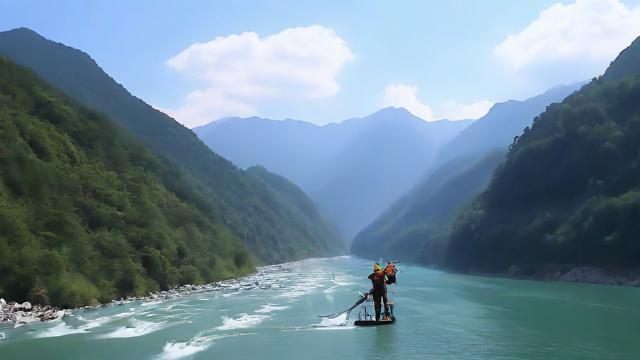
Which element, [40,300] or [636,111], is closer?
[40,300]

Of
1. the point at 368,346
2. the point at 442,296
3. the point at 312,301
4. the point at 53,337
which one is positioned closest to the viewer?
the point at 368,346

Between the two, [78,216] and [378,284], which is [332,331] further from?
[78,216]

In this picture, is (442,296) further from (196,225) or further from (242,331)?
(196,225)

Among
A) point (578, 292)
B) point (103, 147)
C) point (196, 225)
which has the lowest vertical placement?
point (578, 292)

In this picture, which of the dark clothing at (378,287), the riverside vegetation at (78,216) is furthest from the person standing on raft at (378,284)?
the riverside vegetation at (78,216)

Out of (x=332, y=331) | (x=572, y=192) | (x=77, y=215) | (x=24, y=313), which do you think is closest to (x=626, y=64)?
(x=572, y=192)

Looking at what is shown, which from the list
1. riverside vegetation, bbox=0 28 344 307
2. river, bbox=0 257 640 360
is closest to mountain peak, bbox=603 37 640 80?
river, bbox=0 257 640 360

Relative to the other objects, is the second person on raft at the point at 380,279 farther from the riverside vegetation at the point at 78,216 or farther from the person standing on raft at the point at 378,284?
the riverside vegetation at the point at 78,216

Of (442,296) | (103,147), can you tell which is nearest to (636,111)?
(442,296)
